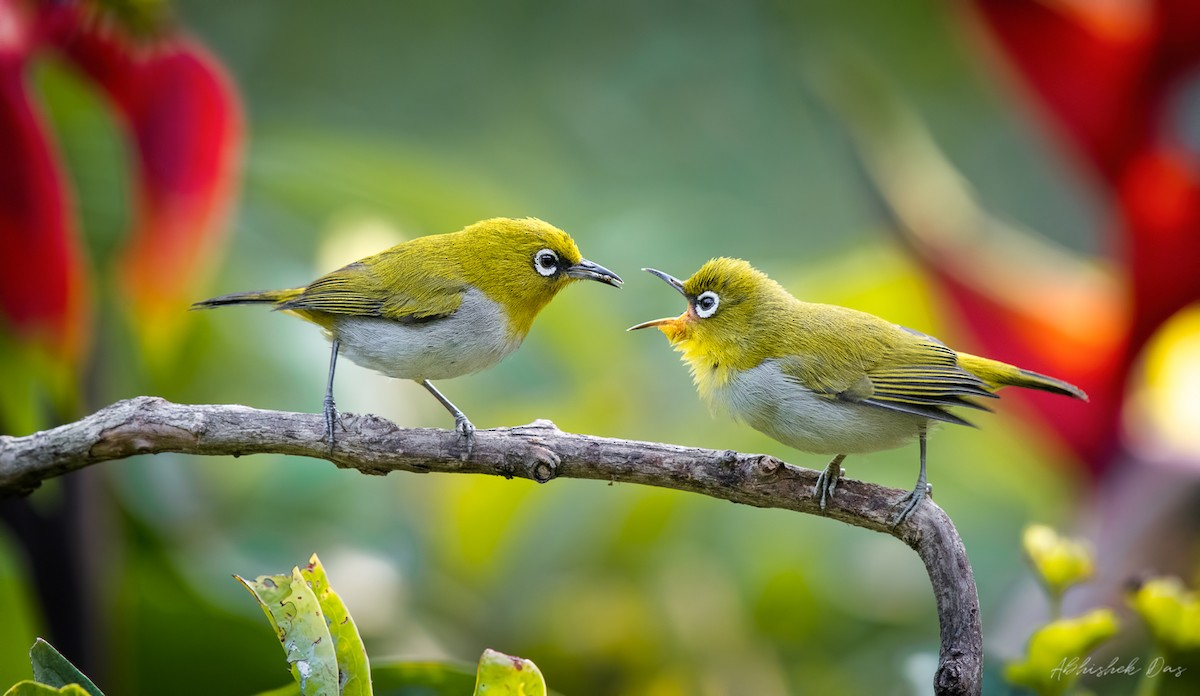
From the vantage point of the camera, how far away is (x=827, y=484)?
4.24ft

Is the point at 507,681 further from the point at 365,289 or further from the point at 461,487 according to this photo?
the point at 461,487

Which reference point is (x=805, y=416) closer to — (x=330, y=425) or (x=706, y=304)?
(x=706, y=304)

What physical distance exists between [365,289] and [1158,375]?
68.7 inches

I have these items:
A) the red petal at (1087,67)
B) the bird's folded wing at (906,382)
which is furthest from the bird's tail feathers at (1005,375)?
the red petal at (1087,67)

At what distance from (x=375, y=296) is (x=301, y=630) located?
1.68 feet

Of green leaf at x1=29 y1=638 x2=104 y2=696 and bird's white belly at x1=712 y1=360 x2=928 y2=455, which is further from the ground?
bird's white belly at x1=712 y1=360 x2=928 y2=455

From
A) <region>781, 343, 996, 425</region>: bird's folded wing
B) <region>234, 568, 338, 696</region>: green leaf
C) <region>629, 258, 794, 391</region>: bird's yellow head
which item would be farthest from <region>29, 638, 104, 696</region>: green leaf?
<region>781, 343, 996, 425</region>: bird's folded wing

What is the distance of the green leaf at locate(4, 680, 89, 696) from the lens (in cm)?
99

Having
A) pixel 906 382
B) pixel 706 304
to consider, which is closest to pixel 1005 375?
pixel 906 382

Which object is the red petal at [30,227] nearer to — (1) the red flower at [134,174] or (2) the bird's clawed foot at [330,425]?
(1) the red flower at [134,174]

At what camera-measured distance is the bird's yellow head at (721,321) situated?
1348 mm

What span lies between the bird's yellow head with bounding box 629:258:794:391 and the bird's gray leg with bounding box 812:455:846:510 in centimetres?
16

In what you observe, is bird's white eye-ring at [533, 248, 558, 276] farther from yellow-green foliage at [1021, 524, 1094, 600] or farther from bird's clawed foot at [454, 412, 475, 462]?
yellow-green foliage at [1021, 524, 1094, 600]

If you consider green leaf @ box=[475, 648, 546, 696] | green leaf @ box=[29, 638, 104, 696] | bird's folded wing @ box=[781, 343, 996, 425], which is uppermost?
bird's folded wing @ box=[781, 343, 996, 425]
